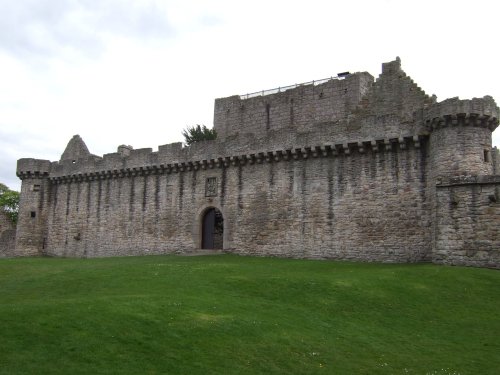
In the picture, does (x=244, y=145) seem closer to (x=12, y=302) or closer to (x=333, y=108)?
(x=333, y=108)

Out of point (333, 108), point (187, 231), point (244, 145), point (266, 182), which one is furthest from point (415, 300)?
point (333, 108)

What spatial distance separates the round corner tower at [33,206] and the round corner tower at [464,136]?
2825cm

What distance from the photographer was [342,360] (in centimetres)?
1158

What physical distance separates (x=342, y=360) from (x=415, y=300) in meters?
5.57

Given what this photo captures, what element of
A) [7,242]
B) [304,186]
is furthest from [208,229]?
[7,242]

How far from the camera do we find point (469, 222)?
20953mm

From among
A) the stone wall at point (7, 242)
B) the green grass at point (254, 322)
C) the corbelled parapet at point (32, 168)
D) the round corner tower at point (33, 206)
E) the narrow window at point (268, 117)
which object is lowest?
the green grass at point (254, 322)

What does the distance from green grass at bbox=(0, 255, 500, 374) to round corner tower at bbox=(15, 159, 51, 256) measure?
2014 cm

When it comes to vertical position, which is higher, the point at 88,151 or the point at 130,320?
the point at 88,151

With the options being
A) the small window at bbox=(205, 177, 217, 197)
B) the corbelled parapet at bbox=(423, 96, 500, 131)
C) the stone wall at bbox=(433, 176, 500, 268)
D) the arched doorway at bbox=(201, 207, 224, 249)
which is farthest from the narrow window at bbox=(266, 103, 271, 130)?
the stone wall at bbox=(433, 176, 500, 268)

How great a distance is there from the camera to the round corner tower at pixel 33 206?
3891 cm

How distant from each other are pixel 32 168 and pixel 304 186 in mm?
22358

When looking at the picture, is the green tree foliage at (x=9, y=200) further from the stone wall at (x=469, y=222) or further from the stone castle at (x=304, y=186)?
the stone wall at (x=469, y=222)

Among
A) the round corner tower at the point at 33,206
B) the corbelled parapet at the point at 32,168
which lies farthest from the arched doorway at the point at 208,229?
the corbelled parapet at the point at 32,168
